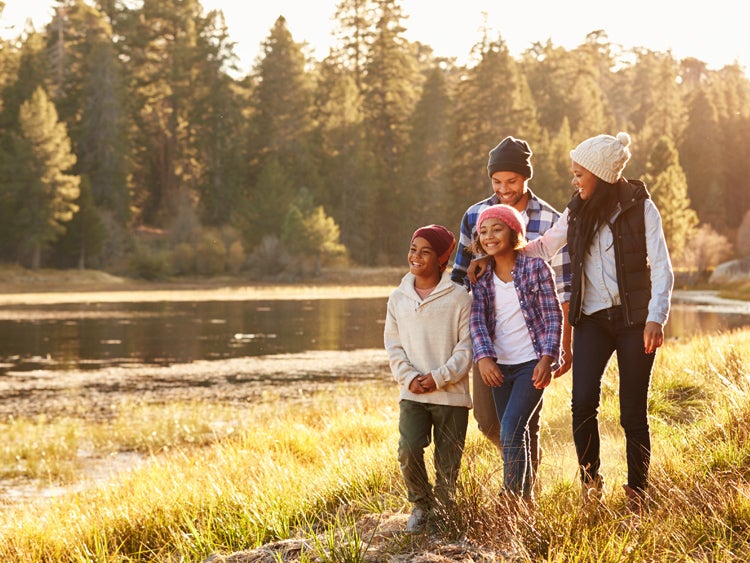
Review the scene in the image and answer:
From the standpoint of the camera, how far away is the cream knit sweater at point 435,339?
4152 millimetres

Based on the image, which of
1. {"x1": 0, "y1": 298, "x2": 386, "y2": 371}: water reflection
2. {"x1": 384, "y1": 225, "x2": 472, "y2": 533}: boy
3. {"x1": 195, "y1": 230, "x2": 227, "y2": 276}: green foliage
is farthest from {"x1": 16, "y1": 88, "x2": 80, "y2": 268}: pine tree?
{"x1": 384, "y1": 225, "x2": 472, "y2": 533}: boy

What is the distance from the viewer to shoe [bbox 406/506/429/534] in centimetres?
388

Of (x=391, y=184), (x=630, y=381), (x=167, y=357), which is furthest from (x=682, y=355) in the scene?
(x=391, y=184)

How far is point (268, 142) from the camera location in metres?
64.8

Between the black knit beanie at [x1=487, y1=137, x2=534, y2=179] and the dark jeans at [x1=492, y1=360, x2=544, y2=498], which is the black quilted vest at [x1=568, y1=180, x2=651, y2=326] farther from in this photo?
the black knit beanie at [x1=487, y1=137, x2=534, y2=179]

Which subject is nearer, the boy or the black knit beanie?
the boy

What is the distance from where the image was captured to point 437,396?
4.14 meters

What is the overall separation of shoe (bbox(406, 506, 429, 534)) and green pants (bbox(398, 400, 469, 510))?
0.14 feet

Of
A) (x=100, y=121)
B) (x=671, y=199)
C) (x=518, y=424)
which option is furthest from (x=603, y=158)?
(x=100, y=121)

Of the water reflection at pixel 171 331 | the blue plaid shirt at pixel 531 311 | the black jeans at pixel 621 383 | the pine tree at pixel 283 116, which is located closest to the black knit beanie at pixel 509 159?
the blue plaid shirt at pixel 531 311

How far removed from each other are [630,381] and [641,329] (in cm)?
24

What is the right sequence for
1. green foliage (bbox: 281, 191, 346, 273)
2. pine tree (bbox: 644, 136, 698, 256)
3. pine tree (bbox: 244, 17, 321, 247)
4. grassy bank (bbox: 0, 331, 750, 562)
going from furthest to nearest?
pine tree (bbox: 244, 17, 321, 247), green foliage (bbox: 281, 191, 346, 273), pine tree (bbox: 644, 136, 698, 256), grassy bank (bbox: 0, 331, 750, 562)

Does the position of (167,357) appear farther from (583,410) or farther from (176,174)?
(176,174)

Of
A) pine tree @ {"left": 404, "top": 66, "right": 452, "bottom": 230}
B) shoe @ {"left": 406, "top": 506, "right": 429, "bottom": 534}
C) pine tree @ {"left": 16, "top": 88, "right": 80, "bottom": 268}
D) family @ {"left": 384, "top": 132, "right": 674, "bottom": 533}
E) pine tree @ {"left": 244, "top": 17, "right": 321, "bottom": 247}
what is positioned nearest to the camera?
shoe @ {"left": 406, "top": 506, "right": 429, "bottom": 534}
